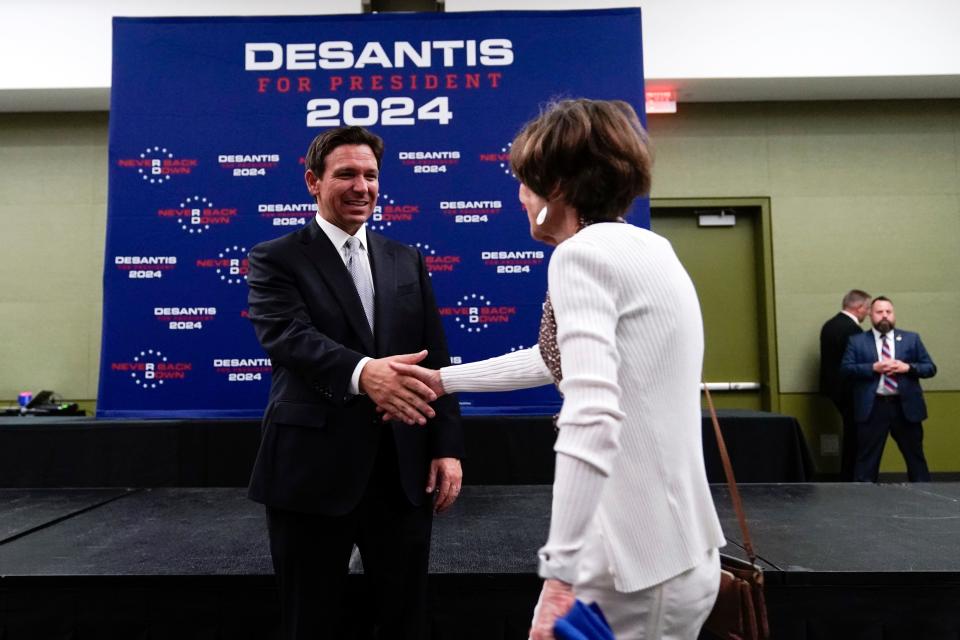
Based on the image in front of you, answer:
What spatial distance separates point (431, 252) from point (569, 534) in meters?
2.45

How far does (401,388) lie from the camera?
1.42m

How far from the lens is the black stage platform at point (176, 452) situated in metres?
3.08

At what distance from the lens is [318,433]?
1.49 m

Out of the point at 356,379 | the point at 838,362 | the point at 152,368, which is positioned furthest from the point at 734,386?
the point at 356,379

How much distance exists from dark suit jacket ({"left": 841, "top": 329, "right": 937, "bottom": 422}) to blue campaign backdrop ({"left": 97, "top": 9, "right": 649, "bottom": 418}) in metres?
2.97

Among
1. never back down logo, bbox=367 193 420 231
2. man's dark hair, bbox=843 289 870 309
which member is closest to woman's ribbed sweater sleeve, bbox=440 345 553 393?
never back down logo, bbox=367 193 420 231

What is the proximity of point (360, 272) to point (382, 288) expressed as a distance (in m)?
0.08

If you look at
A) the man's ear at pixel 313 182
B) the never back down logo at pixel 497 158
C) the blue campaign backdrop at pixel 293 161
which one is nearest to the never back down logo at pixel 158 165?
the blue campaign backdrop at pixel 293 161

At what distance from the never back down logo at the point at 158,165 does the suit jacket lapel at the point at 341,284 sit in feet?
6.14

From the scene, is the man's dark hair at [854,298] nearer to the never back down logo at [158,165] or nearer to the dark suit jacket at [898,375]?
the dark suit jacket at [898,375]

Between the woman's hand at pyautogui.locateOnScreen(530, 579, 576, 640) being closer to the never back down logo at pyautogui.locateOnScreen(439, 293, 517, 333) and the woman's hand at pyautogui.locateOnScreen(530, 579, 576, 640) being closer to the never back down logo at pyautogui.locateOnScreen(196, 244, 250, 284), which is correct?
the never back down logo at pyautogui.locateOnScreen(439, 293, 517, 333)

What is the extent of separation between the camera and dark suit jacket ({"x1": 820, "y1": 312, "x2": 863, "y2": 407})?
5172 millimetres

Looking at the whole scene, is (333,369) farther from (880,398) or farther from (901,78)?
(901,78)

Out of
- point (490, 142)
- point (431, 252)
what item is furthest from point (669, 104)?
point (431, 252)
